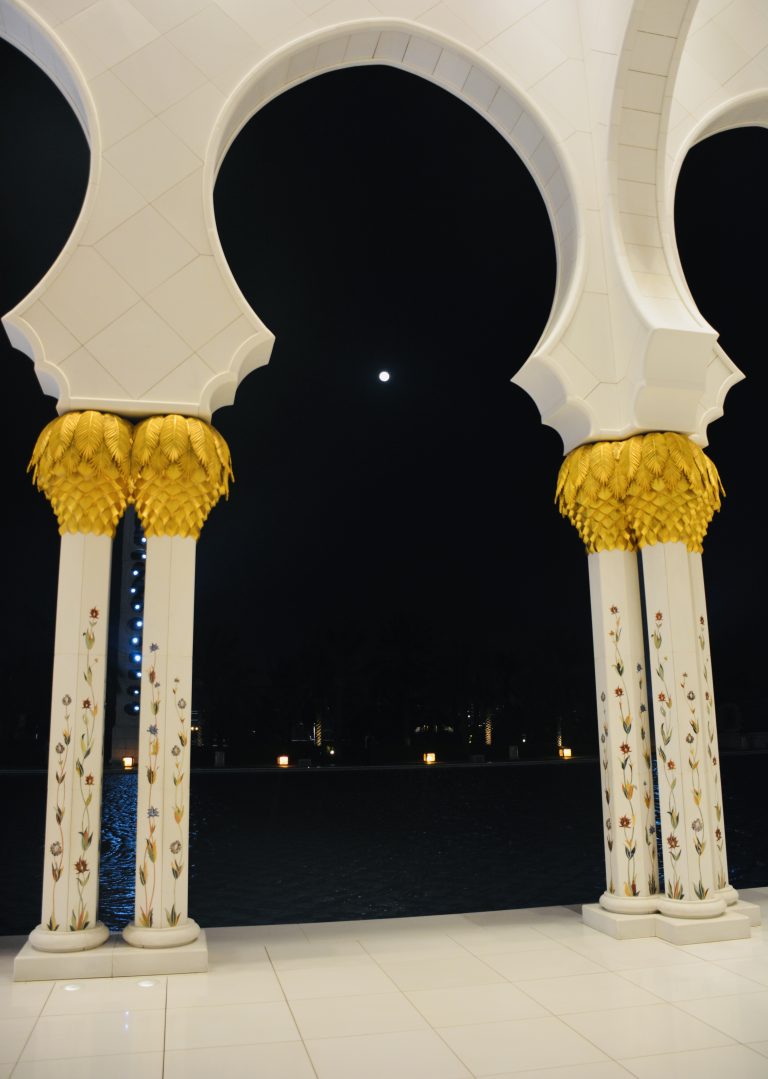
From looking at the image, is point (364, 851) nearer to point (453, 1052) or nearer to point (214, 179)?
point (453, 1052)

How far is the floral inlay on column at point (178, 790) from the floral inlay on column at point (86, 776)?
1.33 feet

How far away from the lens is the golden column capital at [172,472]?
465 centimetres

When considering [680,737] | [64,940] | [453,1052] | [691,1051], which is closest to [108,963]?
[64,940]

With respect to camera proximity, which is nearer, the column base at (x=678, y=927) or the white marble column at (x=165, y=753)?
the white marble column at (x=165, y=753)

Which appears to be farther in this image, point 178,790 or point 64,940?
point 178,790

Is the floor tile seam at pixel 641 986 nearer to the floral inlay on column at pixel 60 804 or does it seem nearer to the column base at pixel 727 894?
the column base at pixel 727 894

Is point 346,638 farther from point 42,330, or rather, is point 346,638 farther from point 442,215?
point 42,330

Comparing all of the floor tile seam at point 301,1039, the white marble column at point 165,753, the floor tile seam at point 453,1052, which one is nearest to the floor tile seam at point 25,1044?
the white marble column at point 165,753

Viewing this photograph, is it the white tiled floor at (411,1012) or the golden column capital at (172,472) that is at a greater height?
the golden column capital at (172,472)

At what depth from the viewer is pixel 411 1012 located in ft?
12.0

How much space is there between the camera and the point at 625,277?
5.39 m

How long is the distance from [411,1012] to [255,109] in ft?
17.0

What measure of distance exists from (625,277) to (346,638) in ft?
110

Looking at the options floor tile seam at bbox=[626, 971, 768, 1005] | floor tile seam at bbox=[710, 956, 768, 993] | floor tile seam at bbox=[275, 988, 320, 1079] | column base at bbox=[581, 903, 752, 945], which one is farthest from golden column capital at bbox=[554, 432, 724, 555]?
floor tile seam at bbox=[275, 988, 320, 1079]
